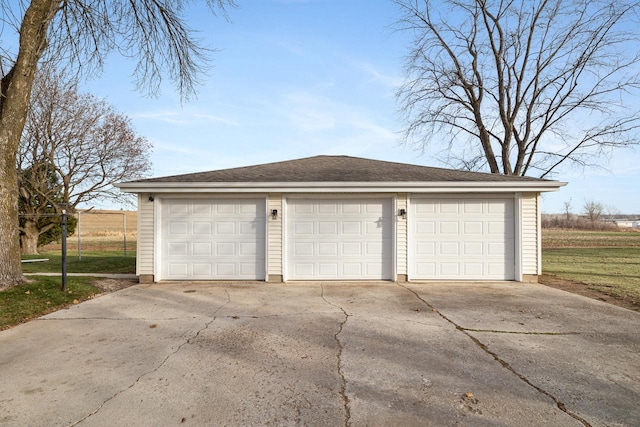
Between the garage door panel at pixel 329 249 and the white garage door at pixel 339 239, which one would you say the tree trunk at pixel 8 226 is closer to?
the white garage door at pixel 339 239

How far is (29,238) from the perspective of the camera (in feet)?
52.7

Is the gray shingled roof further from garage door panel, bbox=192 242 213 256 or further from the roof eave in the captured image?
garage door panel, bbox=192 242 213 256

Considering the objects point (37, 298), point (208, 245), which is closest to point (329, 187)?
point (208, 245)

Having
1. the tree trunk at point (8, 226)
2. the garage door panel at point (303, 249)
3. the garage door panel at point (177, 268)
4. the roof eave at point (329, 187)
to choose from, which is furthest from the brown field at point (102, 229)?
the garage door panel at point (303, 249)

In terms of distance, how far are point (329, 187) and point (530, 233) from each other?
193 inches

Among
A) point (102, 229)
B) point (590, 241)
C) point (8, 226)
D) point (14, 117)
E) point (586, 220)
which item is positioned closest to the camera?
point (8, 226)

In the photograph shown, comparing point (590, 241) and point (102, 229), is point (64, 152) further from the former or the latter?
point (590, 241)

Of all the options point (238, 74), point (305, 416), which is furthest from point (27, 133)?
point (305, 416)

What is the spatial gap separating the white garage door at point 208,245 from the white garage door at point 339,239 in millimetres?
818

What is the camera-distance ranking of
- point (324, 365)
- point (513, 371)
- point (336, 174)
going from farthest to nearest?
point (336, 174), point (324, 365), point (513, 371)

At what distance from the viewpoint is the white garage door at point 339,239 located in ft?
26.4

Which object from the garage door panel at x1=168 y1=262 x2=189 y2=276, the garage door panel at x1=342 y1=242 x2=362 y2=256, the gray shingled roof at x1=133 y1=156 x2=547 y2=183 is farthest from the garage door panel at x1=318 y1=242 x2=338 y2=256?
the garage door panel at x1=168 y1=262 x2=189 y2=276

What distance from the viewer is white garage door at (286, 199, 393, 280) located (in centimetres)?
804

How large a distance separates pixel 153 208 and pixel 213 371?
19.2ft
